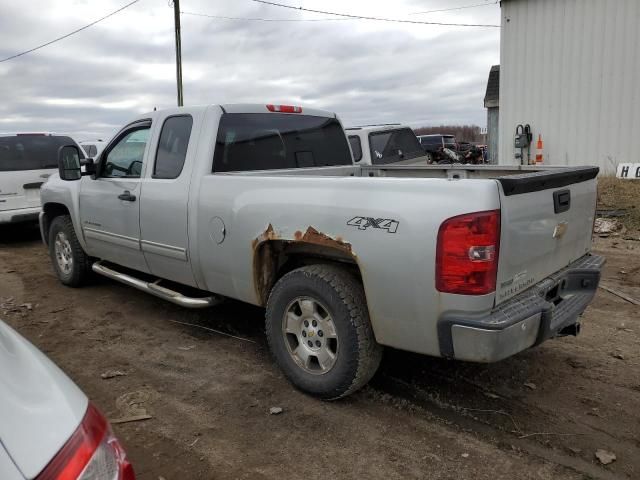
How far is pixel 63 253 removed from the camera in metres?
6.32

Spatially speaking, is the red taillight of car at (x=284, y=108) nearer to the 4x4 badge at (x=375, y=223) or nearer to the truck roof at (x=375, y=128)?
the 4x4 badge at (x=375, y=223)

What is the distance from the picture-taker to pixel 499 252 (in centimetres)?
273

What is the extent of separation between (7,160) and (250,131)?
20.8 ft

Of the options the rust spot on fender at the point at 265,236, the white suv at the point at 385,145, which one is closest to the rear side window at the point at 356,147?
the white suv at the point at 385,145

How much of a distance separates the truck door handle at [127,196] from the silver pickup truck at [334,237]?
0.06ft

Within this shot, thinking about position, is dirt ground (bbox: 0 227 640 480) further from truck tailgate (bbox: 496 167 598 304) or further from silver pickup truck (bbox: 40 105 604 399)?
truck tailgate (bbox: 496 167 598 304)

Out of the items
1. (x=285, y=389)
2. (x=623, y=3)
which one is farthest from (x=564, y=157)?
(x=285, y=389)

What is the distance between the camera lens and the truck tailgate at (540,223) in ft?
9.12

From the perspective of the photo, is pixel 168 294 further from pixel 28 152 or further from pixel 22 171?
pixel 28 152

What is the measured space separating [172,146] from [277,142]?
860mm

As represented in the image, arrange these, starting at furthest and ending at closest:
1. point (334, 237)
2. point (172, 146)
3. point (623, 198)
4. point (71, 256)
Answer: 1. point (623, 198)
2. point (71, 256)
3. point (172, 146)
4. point (334, 237)

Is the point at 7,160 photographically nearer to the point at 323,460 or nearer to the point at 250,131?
the point at 250,131

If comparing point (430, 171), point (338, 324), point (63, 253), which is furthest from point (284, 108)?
point (63, 253)

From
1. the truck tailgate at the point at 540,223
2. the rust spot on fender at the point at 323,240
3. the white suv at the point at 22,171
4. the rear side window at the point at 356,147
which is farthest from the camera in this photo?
the rear side window at the point at 356,147
